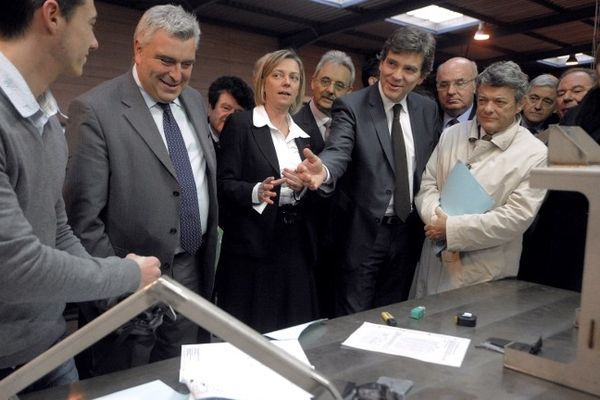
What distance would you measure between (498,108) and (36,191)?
1.86 metres

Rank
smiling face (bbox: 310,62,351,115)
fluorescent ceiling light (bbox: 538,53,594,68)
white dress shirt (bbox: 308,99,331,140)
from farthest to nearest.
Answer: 1. fluorescent ceiling light (bbox: 538,53,594,68)
2. smiling face (bbox: 310,62,351,115)
3. white dress shirt (bbox: 308,99,331,140)

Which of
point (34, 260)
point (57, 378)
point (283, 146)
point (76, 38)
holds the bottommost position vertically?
point (57, 378)

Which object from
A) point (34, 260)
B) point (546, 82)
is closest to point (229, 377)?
point (34, 260)

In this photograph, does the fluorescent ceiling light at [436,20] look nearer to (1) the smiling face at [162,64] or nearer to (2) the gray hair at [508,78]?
(2) the gray hair at [508,78]

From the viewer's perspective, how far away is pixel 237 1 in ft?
22.3

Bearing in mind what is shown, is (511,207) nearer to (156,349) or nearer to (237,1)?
(156,349)

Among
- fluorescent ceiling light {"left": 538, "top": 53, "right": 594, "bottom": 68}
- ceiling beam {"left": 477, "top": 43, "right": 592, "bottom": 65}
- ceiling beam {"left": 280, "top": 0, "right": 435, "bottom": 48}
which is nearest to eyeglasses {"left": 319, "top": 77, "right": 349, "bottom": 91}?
ceiling beam {"left": 280, "top": 0, "right": 435, "bottom": 48}

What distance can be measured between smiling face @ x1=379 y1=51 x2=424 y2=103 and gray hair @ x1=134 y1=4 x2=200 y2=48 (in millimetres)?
1018

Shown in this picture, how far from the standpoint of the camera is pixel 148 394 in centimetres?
112

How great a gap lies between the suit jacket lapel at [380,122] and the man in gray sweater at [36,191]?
4.79ft

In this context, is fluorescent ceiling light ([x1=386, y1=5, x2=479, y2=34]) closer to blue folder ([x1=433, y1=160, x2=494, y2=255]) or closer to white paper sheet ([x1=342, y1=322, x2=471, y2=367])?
blue folder ([x1=433, y1=160, x2=494, y2=255])

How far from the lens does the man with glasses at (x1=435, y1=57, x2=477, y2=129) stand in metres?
3.29

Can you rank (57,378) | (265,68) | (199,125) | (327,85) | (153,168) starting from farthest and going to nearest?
(327,85), (265,68), (199,125), (153,168), (57,378)

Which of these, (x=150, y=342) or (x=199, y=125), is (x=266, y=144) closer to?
(x=199, y=125)
